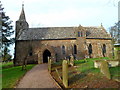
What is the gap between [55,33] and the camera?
36188 mm

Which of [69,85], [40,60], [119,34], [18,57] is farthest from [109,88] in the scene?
[119,34]

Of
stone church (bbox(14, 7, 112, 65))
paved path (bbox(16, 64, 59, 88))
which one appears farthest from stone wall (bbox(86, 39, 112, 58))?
paved path (bbox(16, 64, 59, 88))

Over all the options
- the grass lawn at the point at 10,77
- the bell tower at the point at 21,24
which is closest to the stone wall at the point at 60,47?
the bell tower at the point at 21,24

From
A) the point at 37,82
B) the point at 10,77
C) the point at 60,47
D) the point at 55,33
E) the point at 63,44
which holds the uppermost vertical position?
the point at 55,33

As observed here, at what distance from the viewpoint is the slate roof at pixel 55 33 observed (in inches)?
1379

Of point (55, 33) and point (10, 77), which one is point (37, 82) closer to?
point (10, 77)

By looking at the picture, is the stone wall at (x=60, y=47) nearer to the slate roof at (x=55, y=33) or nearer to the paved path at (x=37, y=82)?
the slate roof at (x=55, y=33)

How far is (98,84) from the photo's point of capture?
8578 mm

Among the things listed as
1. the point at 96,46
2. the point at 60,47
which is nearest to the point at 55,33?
the point at 60,47

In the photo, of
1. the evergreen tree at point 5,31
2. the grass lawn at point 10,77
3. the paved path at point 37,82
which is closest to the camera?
the paved path at point 37,82

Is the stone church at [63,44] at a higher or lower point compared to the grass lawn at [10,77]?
higher

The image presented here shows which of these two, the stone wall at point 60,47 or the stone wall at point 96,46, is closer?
the stone wall at point 60,47

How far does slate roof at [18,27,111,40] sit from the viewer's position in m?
35.0

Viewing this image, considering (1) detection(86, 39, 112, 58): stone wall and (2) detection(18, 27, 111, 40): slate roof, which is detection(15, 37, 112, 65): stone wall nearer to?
(1) detection(86, 39, 112, 58): stone wall
